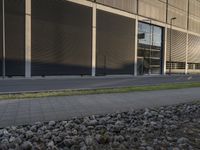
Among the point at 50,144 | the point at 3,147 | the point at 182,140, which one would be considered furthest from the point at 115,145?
the point at 3,147

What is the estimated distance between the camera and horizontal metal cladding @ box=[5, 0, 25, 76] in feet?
90.3

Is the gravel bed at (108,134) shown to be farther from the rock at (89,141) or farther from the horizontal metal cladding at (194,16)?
the horizontal metal cladding at (194,16)

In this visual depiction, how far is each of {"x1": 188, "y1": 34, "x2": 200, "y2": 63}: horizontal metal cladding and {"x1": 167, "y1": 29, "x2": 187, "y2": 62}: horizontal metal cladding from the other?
9.63 ft

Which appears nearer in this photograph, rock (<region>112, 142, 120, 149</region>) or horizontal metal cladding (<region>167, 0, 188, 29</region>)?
rock (<region>112, 142, 120, 149</region>)

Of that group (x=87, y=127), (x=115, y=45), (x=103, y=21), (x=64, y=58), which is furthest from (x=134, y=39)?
(x=87, y=127)

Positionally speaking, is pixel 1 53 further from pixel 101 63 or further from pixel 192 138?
pixel 192 138

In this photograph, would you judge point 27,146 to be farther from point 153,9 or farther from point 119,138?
point 153,9

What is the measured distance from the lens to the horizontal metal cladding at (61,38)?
1175 inches

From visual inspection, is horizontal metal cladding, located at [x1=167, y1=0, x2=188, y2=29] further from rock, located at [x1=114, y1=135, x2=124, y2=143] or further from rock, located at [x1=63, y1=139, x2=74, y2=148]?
rock, located at [x1=63, y1=139, x2=74, y2=148]

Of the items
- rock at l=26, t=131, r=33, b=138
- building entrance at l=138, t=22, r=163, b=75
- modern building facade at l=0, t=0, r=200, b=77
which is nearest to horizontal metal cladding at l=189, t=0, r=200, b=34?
modern building facade at l=0, t=0, r=200, b=77

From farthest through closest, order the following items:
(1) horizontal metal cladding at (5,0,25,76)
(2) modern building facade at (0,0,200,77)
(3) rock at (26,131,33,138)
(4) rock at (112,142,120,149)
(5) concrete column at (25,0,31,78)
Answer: (5) concrete column at (25,0,31,78)
(2) modern building facade at (0,0,200,77)
(1) horizontal metal cladding at (5,0,25,76)
(3) rock at (26,131,33,138)
(4) rock at (112,142,120,149)

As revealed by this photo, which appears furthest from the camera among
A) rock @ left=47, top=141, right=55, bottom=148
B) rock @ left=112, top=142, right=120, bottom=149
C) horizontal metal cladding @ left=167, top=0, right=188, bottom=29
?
horizontal metal cladding @ left=167, top=0, right=188, bottom=29

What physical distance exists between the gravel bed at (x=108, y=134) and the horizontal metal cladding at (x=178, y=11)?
5029cm

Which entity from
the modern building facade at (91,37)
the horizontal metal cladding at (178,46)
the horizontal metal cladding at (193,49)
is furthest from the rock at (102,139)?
the horizontal metal cladding at (193,49)
